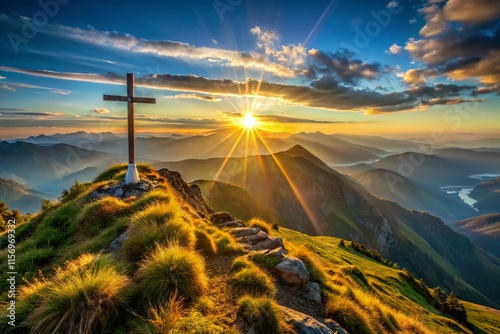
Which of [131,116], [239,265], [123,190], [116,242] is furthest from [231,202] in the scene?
[239,265]

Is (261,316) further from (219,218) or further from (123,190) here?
(123,190)

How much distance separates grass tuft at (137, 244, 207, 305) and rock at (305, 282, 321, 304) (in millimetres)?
5141

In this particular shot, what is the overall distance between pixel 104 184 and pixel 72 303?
45.9ft

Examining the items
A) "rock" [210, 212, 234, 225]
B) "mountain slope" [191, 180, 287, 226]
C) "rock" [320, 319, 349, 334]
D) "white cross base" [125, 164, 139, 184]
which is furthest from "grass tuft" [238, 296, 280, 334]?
"mountain slope" [191, 180, 287, 226]

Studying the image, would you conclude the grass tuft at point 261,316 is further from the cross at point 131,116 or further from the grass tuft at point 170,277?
the cross at point 131,116

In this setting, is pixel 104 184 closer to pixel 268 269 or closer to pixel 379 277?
pixel 268 269

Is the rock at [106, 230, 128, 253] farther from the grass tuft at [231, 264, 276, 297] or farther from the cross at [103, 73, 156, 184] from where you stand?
the cross at [103, 73, 156, 184]

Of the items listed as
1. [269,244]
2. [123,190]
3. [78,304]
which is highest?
[78,304]

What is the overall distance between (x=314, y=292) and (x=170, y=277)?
6.79m

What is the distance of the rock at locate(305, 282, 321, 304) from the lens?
36.1ft

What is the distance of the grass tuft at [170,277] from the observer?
7.18 m

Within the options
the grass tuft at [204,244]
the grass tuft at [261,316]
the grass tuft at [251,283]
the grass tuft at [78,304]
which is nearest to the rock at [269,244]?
the grass tuft at [204,244]

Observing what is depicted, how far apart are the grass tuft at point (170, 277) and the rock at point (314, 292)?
16.9ft

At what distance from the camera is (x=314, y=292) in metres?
11.3
